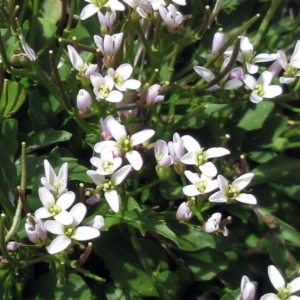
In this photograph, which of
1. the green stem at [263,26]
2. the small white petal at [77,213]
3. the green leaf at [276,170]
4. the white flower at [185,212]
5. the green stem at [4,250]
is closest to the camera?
the green stem at [4,250]

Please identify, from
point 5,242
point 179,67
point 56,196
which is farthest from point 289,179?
point 5,242

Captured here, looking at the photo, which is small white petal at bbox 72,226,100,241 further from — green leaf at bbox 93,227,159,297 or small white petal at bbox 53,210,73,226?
green leaf at bbox 93,227,159,297

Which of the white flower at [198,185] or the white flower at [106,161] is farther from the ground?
the white flower at [106,161]

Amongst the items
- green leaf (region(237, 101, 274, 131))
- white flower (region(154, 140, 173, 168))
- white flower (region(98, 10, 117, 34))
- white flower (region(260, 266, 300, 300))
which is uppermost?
white flower (region(98, 10, 117, 34))

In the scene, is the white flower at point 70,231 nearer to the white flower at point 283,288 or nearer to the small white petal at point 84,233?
the small white petal at point 84,233

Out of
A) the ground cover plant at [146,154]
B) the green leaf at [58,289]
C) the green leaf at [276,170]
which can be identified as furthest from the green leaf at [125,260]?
the green leaf at [276,170]

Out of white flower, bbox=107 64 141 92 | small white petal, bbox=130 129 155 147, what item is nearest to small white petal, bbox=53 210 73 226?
small white petal, bbox=130 129 155 147
